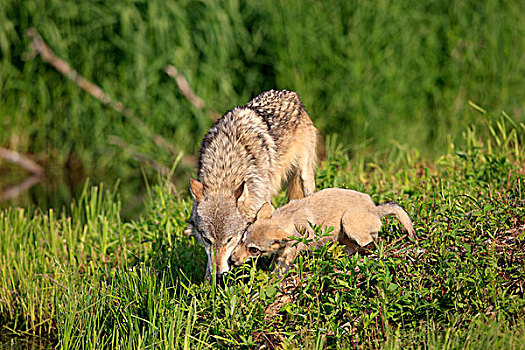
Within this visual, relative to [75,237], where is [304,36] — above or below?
above

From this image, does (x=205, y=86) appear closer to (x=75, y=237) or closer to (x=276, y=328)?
(x=75, y=237)

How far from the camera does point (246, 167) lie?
5957mm

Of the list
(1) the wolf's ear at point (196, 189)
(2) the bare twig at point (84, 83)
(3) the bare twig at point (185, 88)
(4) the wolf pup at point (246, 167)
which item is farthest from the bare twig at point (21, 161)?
(1) the wolf's ear at point (196, 189)

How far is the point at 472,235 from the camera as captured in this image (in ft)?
17.2

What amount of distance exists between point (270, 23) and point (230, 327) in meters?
6.41

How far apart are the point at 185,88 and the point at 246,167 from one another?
4.90 m

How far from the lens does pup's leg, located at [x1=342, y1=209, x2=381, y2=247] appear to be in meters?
5.26

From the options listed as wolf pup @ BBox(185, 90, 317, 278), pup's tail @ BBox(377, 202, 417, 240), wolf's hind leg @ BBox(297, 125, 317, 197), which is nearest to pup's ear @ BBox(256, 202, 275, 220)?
wolf pup @ BBox(185, 90, 317, 278)

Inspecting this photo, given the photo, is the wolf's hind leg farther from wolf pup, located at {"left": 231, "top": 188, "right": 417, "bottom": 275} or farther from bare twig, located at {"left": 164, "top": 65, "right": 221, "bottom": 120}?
bare twig, located at {"left": 164, "top": 65, "right": 221, "bottom": 120}

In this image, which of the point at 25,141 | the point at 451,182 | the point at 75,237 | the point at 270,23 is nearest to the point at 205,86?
the point at 270,23

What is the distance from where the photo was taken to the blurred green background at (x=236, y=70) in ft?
34.0

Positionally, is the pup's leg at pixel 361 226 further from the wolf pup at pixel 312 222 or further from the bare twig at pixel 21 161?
the bare twig at pixel 21 161

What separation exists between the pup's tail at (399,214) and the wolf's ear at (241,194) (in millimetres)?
1061

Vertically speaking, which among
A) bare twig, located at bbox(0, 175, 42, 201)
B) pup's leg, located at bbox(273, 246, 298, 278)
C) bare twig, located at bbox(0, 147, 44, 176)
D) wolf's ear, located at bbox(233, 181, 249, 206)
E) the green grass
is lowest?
bare twig, located at bbox(0, 175, 42, 201)
